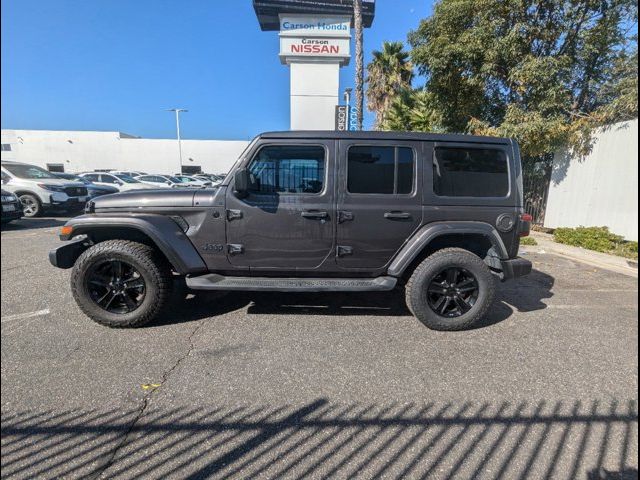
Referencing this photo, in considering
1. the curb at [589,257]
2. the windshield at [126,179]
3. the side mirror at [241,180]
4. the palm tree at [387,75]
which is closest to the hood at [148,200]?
the side mirror at [241,180]

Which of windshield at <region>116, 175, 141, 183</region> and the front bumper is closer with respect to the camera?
the front bumper

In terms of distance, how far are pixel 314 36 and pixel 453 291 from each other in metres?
20.9

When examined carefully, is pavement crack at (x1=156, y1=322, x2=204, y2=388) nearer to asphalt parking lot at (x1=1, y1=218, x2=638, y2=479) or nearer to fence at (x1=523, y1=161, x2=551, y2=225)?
asphalt parking lot at (x1=1, y1=218, x2=638, y2=479)

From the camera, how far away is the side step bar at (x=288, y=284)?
3309mm

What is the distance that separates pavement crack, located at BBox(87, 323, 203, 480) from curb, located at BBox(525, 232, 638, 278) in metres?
6.67

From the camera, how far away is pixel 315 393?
2.43 meters

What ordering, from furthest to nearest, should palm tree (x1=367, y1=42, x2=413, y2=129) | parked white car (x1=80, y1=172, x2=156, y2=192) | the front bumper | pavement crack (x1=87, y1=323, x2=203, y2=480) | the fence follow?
palm tree (x1=367, y1=42, x2=413, y2=129) < parked white car (x1=80, y1=172, x2=156, y2=192) < the front bumper < the fence < pavement crack (x1=87, y1=323, x2=203, y2=480)

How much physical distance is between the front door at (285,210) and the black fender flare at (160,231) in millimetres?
379

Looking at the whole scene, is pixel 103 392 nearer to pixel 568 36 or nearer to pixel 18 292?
pixel 18 292

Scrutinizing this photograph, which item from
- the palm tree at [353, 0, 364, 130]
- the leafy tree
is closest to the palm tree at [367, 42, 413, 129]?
the palm tree at [353, 0, 364, 130]

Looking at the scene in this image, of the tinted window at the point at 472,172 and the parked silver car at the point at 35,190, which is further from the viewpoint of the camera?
the parked silver car at the point at 35,190

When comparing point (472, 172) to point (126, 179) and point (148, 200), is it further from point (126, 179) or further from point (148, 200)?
point (126, 179)

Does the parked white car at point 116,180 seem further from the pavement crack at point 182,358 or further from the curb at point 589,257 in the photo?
the curb at point 589,257

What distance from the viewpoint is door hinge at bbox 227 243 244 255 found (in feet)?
11.2
